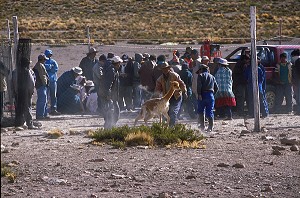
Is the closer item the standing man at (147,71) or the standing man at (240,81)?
the standing man at (240,81)

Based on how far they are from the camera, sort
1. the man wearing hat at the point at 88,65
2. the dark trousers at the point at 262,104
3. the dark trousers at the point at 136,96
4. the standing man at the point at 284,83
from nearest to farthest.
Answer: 1. the dark trousers at the point at 262,104
2. the standing man at the point at 284,83
3. the man wearing hat at the point at 88,65
4. the dark trousers at the point at 136,96

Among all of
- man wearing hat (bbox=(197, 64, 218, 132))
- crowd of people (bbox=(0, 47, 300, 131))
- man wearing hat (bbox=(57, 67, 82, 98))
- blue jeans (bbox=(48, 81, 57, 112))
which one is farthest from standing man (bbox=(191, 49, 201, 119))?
blue jeans (bbox=(48, 81, 57, 112))

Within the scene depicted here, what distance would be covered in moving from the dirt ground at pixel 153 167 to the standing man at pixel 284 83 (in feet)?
15.7

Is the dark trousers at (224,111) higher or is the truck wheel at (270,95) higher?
the truck wheel at (270,95)

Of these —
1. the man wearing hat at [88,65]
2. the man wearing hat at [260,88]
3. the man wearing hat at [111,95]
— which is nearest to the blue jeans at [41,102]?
the man wearing hat at [88,65]

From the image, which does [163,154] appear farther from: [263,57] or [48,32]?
[48,32]

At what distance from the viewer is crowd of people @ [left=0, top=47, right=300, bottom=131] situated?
18031 millimetres

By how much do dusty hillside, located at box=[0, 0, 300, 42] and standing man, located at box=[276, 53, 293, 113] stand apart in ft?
→ 112

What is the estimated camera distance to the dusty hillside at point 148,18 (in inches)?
2466

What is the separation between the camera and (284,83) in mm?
22828

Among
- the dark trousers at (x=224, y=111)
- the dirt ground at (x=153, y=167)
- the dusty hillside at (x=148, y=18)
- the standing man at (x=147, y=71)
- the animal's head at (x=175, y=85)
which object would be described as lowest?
the dirt ground at (x=153, y=167)

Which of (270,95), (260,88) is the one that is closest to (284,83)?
(270,95)

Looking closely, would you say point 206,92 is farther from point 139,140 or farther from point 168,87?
point 139,140

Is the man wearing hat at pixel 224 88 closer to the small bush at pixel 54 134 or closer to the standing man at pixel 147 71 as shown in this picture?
the standing man at pixel 147 71
